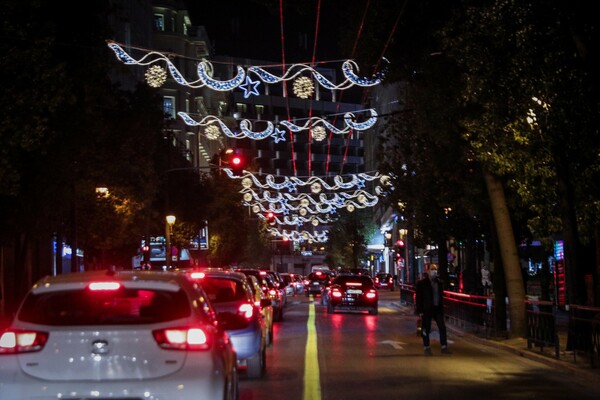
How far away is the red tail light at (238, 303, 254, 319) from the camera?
15312 millimetres

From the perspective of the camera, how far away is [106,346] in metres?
8.21

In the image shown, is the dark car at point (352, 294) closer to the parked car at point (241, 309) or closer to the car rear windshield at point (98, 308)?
the parked car at point (241, 309)

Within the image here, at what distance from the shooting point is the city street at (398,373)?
14.1 meters

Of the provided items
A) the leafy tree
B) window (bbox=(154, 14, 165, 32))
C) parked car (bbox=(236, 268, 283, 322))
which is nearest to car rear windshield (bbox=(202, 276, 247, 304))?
parked car (bbox=(236, 268, 283, 322))

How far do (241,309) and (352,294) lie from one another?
78.9 ft

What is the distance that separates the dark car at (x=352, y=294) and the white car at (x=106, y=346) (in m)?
30.5

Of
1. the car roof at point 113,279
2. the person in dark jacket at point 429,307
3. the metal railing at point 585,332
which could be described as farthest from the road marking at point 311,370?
the car roof at point 113,279

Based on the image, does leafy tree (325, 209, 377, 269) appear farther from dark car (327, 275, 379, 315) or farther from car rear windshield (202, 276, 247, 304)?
car rear windshield (202, 276, 247, 304)

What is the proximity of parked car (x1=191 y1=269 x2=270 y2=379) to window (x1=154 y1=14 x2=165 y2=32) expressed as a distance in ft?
220

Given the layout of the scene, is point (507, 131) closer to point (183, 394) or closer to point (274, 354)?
point (274, 354)

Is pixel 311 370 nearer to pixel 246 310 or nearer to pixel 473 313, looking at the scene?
pixel 246 310

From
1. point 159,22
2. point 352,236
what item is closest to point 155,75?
point 159,22

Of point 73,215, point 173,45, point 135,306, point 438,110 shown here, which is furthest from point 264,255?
point 135,306

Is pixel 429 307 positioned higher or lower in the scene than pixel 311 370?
higher
